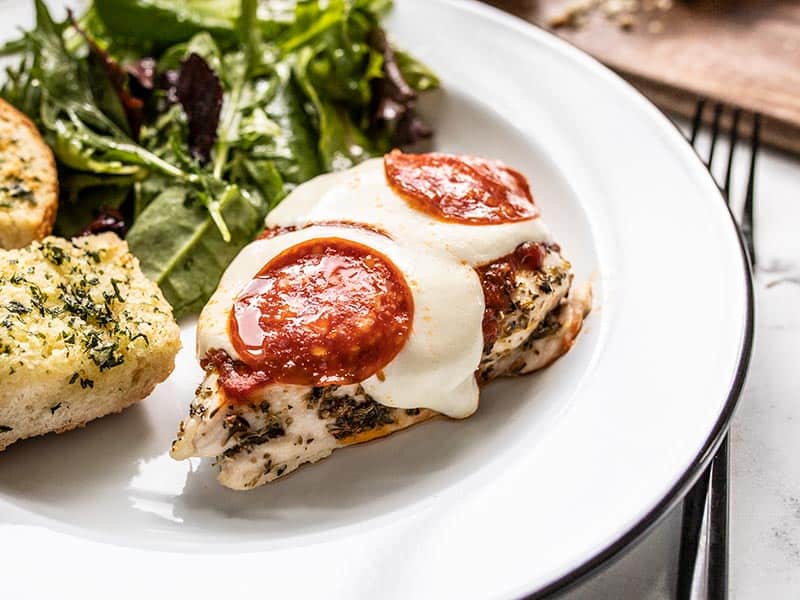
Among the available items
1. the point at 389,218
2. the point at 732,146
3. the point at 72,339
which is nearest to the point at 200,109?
the point at 389,218

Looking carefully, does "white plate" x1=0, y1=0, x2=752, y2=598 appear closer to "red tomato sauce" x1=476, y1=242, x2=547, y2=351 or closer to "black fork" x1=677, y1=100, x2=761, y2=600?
"black fork" x1=677, y1=100, x2=761, y2=600

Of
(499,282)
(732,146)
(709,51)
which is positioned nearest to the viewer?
(499,282)

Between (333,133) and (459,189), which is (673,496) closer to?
(459,189)

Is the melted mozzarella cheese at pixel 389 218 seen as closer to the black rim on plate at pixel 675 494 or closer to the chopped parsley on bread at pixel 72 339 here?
the chopped parsley on bread at pixel 72 339

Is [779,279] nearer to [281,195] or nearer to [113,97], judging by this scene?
[281,195]

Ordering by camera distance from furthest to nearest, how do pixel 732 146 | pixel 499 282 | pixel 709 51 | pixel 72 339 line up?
pixel 709 51, pixel 732 146, pixel 499 282, pixel 72 339

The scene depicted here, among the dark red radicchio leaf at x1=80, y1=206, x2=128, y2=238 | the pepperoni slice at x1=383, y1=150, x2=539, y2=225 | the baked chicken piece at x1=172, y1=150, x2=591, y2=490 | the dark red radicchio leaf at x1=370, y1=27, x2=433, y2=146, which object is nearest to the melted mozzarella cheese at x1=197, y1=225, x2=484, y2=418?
the baked chicken piece at x1=172, y1=150, x2=591, y2=490

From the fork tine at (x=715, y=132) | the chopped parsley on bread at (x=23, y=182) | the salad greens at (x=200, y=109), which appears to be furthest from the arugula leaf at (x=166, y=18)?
the fork tine at (x=715, y=132)
